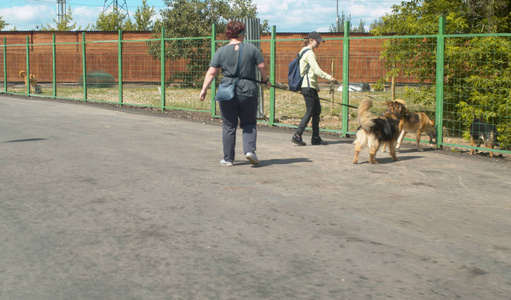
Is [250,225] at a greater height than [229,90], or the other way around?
[229,90]

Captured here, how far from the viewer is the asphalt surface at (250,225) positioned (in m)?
4.00

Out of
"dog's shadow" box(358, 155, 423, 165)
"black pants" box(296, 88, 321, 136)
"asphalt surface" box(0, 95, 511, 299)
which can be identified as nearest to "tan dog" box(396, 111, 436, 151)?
"asphalt surface" box(0, 95, 511, 299)

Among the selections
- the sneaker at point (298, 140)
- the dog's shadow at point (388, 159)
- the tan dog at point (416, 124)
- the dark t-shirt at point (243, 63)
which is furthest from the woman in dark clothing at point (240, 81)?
the tan dog at point (416, 124)

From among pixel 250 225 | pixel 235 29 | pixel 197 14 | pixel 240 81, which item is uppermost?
pixel 197 14

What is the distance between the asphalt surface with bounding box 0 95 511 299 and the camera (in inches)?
157

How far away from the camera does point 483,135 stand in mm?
10289

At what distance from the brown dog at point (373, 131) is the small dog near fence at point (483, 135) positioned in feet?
6.57

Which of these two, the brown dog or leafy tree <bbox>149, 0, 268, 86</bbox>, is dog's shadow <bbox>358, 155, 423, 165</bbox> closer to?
the brown dog

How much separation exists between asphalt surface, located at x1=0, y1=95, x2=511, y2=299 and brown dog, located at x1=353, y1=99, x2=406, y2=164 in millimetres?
289

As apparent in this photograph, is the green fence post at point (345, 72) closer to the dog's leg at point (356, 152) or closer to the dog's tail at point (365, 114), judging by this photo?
the dog's leg at point (356, 152)

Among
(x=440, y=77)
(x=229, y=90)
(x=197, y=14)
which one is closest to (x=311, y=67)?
(x=440, y=77)

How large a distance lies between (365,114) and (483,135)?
2908 millimetres

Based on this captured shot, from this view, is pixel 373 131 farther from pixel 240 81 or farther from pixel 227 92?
pixel 227 92

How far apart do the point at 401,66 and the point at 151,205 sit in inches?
299
